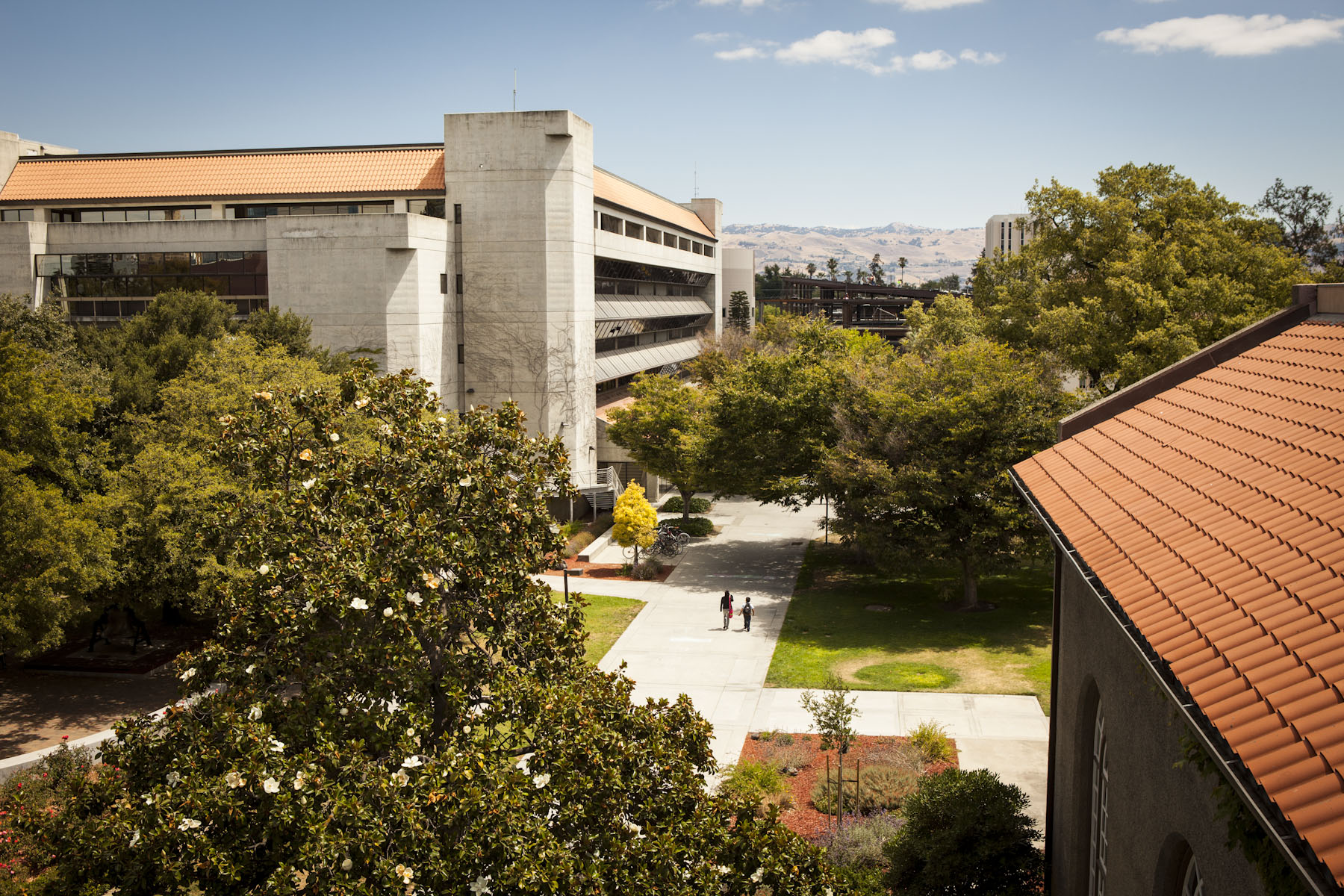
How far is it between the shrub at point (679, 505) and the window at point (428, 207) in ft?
63.0

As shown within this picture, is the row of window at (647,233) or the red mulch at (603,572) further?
the row of window at (647,233)

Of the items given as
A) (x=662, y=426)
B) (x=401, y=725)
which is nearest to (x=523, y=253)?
(x=662, y=426)

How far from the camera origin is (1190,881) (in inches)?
342

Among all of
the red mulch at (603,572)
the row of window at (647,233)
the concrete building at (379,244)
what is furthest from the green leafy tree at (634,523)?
the row of window at (647,233)

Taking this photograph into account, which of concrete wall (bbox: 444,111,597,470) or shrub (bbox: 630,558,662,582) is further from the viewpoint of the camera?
concrete wall (bbox: 444,111,597,470)

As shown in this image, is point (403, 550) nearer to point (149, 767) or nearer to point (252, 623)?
point (252, 623)

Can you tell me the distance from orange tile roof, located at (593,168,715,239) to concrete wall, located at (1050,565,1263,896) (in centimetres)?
4167

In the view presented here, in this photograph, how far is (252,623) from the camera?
1088 cm

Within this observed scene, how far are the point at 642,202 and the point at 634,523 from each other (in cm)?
3257

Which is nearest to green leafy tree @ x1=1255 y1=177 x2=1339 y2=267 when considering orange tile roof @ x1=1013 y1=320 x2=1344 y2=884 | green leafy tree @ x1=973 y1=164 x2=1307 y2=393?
green leafy tree @ x1=973 y1=164 x2=1307 y2=393

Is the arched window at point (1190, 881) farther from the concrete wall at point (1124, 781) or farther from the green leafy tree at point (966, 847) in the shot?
the green leafy tree at point (966, 847)

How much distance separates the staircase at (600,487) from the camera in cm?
5066

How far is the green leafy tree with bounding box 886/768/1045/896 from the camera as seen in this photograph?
14.8 meters

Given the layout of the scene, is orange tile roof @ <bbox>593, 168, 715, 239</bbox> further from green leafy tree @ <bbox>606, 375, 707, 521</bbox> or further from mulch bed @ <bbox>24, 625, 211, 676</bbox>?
mulch bed @ <bbox>24, 625, 211, 676</bbox>
